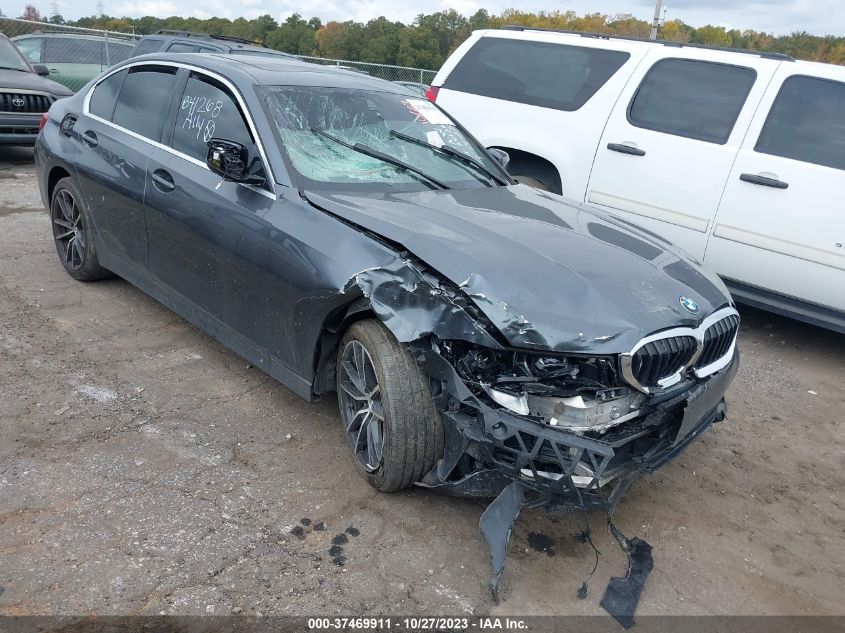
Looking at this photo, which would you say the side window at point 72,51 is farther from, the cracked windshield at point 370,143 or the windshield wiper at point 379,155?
the windshield wiper at point 379,155

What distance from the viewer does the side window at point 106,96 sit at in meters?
4.89

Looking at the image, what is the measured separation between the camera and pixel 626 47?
6.20 metres

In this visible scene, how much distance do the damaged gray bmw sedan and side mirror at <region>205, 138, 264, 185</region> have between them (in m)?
0.01

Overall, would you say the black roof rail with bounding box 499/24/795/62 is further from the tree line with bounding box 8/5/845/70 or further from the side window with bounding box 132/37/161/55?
the tree line with bounding box 8/5/845/70

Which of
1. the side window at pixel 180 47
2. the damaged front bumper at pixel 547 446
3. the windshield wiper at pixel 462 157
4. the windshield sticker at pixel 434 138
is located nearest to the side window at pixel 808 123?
the windshield wiper at pixel 462 157

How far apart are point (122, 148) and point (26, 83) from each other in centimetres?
659

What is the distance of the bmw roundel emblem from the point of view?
3.00 metres

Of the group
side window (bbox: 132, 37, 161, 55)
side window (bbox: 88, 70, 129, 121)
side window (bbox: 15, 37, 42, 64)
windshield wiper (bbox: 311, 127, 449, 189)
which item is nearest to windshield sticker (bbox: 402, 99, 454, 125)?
windshield wiper (bbox: 311, 127, 449, 189)

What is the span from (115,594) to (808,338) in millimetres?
5476

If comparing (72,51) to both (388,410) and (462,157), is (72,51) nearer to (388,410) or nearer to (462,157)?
(462,157)

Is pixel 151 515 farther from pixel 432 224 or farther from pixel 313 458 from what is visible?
pixel 432 224

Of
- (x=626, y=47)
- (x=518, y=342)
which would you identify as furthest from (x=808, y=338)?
(x=518, y=342)

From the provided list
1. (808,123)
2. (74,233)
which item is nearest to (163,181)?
(74,233)

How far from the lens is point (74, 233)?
5.26 m
